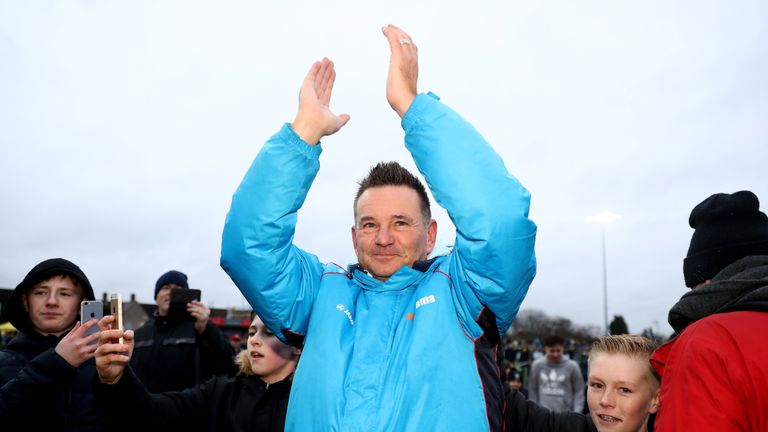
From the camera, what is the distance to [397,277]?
2.12 meters

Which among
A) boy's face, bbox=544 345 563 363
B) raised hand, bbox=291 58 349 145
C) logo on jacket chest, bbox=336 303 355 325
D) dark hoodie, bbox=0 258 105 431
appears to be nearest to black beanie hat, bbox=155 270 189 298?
dark hoodie, bbox=0 258 105 431

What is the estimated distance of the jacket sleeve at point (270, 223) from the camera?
80.4 inches

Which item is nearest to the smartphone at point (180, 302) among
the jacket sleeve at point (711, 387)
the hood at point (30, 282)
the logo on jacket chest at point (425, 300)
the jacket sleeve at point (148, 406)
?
the hood at point (30, 282)

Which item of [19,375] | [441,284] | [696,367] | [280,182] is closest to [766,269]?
[696,367]

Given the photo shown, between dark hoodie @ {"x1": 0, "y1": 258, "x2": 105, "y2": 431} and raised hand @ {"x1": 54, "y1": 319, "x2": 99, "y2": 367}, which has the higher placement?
raised hand @ {"x1": 54, "y1": 319, "x2": 99, "y2": 367}

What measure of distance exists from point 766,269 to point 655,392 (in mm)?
1125

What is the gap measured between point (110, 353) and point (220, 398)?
103 centimetres

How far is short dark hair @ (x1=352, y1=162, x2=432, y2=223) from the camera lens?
7.70 feet

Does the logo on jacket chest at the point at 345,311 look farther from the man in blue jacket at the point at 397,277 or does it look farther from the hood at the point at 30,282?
the hood at the point at 30,282

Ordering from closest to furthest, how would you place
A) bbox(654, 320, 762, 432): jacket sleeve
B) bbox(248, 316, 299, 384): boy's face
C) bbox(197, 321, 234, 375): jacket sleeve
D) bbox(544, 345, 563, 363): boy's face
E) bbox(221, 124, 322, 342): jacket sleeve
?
bbox(654, 320, 762, 432): jacket sleeve < bbox(221, 124, 322, 342): jacket sleeve < bbox(248, 316, 299, 384): boy's face < bbox(197, 321, 234, 375): jacket sleeve < bbox(544, 345, 563, 363): boy's face

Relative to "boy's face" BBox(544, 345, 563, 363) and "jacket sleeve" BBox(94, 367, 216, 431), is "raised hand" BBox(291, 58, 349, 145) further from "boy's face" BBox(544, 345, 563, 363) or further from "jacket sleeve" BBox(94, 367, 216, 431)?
"boy's face" BBox(544, 345, 563, 363)

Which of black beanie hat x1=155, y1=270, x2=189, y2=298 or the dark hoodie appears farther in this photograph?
black beanie hat x1=155, y1=270, x2=189, y2=298

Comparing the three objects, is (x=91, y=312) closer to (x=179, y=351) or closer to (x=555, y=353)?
(x=179, y=351)

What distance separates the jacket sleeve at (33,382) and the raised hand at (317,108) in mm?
2206
